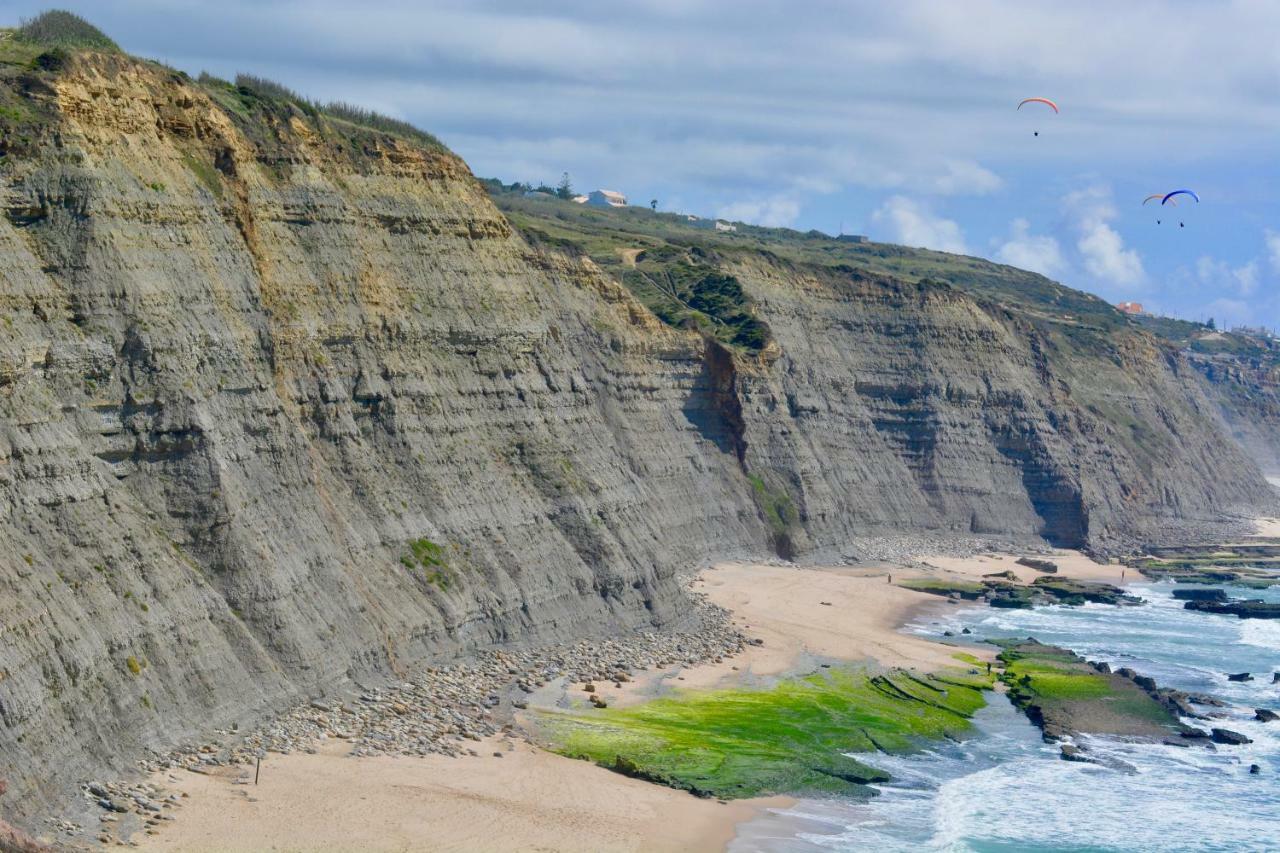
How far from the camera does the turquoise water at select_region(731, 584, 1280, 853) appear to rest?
123 ft

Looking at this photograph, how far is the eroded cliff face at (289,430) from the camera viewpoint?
108 feet

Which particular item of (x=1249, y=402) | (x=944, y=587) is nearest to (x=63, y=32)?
(x=944, y=587)

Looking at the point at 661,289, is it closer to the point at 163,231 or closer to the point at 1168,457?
the point at 1168,457

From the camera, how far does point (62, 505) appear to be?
33.0 meters

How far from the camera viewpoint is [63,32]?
4641cm

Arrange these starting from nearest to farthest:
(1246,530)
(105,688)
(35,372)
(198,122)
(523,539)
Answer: (105,688) → (35,372) → (198,122) → (523,539) → (1246,530)

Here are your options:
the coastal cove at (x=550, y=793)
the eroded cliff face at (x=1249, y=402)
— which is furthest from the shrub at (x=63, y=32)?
the eroded cliff face at (x=1249, y=402)

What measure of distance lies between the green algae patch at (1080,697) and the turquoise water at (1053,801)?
99 centimetres

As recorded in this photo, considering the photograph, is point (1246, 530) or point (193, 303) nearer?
point (193, 303)

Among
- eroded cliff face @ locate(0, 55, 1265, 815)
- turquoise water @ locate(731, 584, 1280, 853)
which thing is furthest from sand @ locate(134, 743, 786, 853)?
eroded cliff face @ locate(0, 55, 1265, 815)

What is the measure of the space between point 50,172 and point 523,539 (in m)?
18.6

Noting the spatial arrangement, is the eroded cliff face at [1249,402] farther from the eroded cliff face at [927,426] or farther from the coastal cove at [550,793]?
the coastal cove at [550,793]

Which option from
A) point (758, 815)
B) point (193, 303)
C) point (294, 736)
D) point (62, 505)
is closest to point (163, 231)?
point (193, 303)

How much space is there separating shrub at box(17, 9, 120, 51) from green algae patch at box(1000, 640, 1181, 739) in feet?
111
